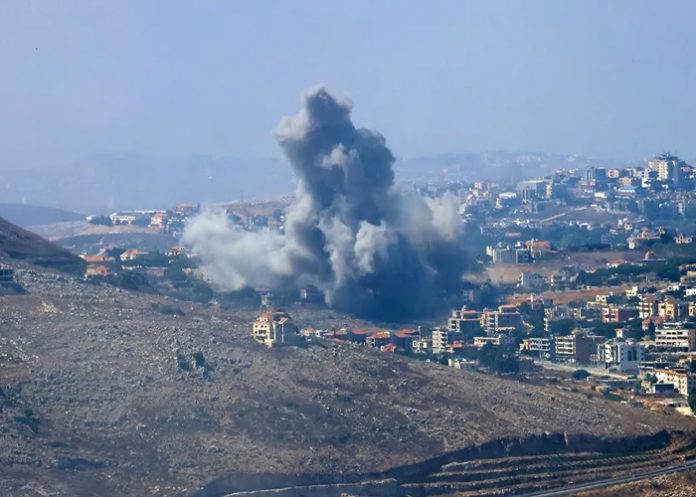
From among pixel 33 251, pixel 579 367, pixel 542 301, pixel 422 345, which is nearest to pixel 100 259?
pixel 33 251

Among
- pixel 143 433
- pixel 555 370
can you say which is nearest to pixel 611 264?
pixel 555 370

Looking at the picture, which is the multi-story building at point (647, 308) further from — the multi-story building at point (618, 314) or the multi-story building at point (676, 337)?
the multi-story building at point (676, 337)

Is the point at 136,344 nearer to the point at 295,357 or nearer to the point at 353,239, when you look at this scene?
the point at 295,357

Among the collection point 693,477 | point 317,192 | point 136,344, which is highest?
point 317,192

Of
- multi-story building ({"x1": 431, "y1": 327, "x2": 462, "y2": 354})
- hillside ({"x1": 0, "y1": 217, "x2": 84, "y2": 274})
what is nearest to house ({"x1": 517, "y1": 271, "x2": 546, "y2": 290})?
multi-story building ({"x1": 431, "y1": 327, "x2": 462, "y2": 354})

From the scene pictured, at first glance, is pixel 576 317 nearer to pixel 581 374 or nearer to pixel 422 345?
pixel 422 345

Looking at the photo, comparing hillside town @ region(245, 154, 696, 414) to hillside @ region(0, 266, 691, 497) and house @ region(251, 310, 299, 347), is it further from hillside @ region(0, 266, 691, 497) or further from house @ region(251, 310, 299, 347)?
hillside @ region(0, 266, 691, 497)

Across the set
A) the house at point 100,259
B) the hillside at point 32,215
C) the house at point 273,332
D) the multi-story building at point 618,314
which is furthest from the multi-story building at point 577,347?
the hillside at point 32,215
